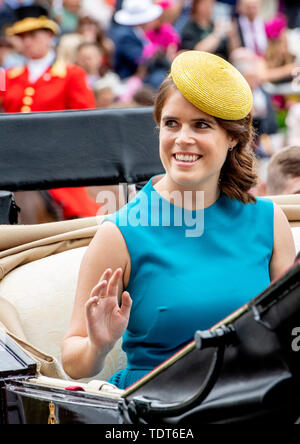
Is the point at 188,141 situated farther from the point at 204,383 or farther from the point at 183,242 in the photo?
the point at 204,383

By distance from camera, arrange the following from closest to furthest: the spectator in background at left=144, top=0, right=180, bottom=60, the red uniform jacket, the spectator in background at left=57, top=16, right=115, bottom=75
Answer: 1. the red uniform jacket
2. the spectator in background at left=57, top=16, right=115, bottom=75
3. the spectator in background at left=144, top=0, right=180, bottom=60

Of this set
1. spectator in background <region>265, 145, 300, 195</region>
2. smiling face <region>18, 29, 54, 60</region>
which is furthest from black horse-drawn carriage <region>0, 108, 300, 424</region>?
smiling face <region>18, 29, 54, 60</region>

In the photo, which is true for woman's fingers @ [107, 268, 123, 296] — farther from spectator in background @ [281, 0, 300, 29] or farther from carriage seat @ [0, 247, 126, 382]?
spectator in background @ [281, 0, 300, 29]

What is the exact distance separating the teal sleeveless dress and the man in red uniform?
128 inches

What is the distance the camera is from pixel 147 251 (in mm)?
2287

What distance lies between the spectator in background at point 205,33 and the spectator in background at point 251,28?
0.56 feet

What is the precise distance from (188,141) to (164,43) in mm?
6304

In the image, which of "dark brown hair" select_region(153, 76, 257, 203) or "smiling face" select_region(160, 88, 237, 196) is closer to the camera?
"smiling face" select_region(160, 88, 237, 196)

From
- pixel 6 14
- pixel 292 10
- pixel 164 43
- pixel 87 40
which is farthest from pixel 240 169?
pixel 292 10

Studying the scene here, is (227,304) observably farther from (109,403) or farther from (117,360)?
Result: (117,360)

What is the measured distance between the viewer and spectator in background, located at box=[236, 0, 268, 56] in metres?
8.66
